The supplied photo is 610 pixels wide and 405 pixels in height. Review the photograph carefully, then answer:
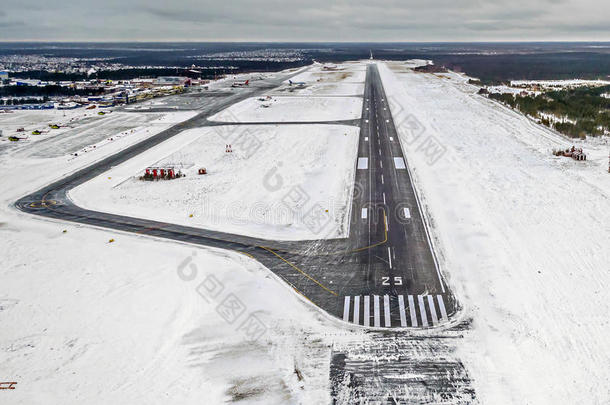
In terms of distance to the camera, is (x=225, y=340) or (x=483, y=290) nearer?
(x=225, y=340)

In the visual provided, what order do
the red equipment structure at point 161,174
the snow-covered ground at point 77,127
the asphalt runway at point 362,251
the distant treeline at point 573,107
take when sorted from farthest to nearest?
the snow-covered ground at point 77,127, the distant treeline at point 573,107, the red equipment structure at point 161,174, the asphalt runway at point 362,251

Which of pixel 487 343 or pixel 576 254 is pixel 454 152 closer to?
pixel 576 254

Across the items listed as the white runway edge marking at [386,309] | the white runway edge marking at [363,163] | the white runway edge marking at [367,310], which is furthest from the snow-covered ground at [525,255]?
the white runway edge marking at [363,163]

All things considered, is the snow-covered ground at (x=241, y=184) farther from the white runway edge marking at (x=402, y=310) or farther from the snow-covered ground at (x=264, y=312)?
the white runway edge marking at (x=402, y=310)

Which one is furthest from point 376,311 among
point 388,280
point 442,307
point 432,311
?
point 442,307

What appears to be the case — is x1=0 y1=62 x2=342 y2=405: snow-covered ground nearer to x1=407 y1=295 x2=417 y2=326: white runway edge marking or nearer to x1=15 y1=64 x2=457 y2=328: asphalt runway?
x1=15 y1=64 x2=457 y2=328: asphalt runway

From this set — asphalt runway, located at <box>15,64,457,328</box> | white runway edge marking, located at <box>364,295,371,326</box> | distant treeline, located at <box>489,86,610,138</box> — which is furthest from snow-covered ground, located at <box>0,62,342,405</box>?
distant treeline, located at <box>489,86,610,138</box>

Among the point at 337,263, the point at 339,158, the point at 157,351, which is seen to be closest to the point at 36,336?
the point at 157,351

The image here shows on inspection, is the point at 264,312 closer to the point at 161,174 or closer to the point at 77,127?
the point at 161,174
